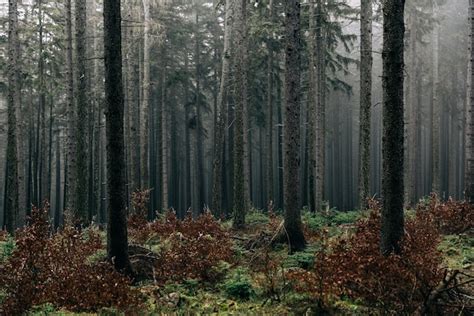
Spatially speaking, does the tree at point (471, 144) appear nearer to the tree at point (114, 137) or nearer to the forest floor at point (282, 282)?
the forest floor at point (282, 282)

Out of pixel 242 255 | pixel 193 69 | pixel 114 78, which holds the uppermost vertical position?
pixel 193 69

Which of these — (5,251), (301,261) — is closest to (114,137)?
(301,261)

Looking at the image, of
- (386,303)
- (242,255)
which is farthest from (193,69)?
(386,303)

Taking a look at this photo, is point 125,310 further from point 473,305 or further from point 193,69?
point 193,69

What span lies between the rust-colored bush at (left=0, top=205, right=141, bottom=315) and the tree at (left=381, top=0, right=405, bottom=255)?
176 inches

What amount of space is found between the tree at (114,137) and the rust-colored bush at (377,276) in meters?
3.49

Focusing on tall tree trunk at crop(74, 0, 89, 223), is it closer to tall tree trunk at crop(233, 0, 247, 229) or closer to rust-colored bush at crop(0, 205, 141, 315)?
tall tree trunk at crop(233, 0, 247, 229)

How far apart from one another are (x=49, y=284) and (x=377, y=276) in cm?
547

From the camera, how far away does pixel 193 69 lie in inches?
1433

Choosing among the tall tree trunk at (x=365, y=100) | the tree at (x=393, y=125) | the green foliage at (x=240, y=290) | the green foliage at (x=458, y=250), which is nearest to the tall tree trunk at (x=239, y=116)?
the tall tree trunk at (x=365, y=100)

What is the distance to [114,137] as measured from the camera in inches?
348

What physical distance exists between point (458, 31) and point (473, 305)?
41771 millimetres

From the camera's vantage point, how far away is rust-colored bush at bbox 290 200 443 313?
611 centimetres

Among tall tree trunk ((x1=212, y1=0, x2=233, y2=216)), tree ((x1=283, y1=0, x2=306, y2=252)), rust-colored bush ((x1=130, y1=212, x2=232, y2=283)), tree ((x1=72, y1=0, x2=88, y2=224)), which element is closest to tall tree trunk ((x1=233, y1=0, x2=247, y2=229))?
rust-colored bush ((x1=130, y1=212, x2=232, y2=283))
